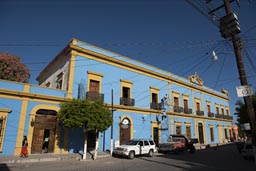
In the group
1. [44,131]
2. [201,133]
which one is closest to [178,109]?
[201,133]

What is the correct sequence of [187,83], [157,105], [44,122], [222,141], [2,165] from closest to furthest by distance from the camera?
1. [2,165]
2. [44,122]
3. [157,105]
4. [187,83]
5. [222,141]

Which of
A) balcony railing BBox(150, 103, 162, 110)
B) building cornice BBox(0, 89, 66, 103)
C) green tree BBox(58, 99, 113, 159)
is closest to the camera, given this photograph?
green tree BBox(58, 99, 113, 159)

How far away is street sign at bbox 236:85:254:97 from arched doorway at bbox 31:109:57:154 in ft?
43.6

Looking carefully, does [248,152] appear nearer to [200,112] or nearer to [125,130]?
[125,130]

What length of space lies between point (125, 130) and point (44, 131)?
8.01m

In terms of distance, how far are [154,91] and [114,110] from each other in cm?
718

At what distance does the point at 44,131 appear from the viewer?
1533 cm

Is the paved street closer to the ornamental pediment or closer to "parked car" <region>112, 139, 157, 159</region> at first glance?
"parked car" <region>112, 139, 157, 159</region>

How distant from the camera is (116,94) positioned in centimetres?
1998

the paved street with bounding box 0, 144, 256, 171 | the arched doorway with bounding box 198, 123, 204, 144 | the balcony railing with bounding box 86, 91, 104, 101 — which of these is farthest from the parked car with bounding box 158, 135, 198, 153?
the arched doorway with bounding box 198, 123, 204, 144

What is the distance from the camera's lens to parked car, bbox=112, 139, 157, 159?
1473 cm

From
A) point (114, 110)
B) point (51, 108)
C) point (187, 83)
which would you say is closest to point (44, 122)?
point (51, 108)

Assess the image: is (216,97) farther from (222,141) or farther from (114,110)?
(114,110)

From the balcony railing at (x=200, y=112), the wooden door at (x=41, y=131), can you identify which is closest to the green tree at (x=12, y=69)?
the wooden door at (x=41, y=131)
